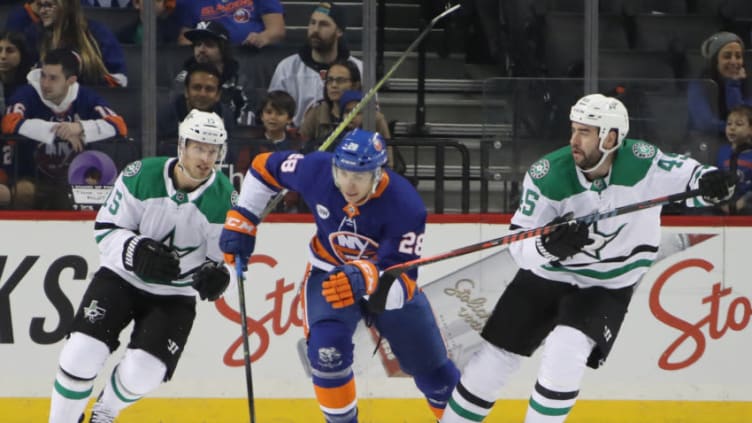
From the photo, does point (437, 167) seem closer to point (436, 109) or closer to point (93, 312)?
point (436, 109)

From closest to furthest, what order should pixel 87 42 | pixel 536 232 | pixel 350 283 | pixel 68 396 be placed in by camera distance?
pixel 350 283, pixel 536 232, pixel 68 396, pixel 87 42

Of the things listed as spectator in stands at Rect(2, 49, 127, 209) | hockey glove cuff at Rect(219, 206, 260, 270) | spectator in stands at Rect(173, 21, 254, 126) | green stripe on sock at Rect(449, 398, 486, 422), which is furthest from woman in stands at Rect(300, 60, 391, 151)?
green stripe on sock at Rect(449, 398, 486, 422)

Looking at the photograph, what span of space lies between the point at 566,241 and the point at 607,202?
287 millimetres

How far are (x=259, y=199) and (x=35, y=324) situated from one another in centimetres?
142

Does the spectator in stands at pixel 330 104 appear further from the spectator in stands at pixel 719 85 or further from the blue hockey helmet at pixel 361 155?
the spectator in stands at pixel 719 85

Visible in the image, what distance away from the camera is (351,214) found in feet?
18.3

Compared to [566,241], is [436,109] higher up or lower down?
higher up

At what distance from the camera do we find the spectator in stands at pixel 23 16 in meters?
6.72

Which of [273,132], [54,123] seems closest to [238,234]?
[273,132]

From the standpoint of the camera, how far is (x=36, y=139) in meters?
6.71

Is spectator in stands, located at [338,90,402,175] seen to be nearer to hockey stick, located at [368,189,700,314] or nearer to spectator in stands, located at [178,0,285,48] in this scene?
spectator in stands, located at [178,0,285,48]

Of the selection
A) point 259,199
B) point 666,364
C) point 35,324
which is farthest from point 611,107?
point 35,324

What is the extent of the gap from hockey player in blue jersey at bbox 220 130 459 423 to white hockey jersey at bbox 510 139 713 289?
1.34ft

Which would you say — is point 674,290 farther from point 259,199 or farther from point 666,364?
point 259,199
